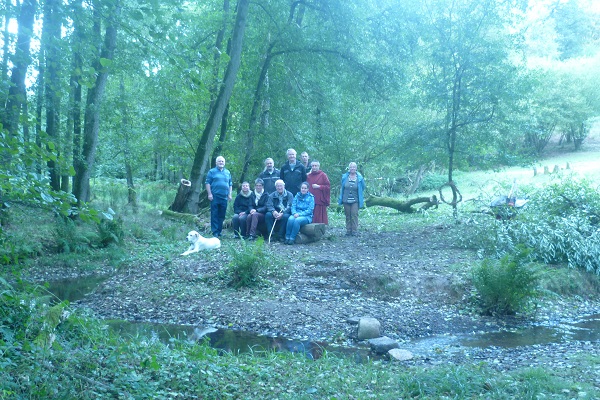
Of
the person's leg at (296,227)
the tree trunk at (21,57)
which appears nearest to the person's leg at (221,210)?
the person's leg at (296,227)

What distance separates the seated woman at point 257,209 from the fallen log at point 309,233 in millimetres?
918

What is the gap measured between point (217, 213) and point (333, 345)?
241 inches

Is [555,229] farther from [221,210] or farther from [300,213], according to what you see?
[221,210]

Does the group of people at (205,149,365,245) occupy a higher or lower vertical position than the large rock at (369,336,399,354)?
higher

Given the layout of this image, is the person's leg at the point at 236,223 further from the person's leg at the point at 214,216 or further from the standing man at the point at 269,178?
the standing man at the point at 269,178

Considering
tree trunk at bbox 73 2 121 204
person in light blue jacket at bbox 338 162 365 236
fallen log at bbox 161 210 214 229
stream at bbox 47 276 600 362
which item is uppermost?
tree trunk at bbox 73 2 121 204

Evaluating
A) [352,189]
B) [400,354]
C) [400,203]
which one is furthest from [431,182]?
[400,354]

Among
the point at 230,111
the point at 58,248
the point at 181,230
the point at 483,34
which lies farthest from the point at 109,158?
the point at 483,34

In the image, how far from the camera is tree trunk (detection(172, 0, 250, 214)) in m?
14.7

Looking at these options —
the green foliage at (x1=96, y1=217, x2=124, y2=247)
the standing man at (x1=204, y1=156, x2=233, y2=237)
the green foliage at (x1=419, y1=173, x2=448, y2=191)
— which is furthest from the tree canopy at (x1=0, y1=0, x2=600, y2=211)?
the green foliage at (x1=419, y1=173, x2=448, y2=191)

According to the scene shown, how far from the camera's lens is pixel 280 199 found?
12109mm

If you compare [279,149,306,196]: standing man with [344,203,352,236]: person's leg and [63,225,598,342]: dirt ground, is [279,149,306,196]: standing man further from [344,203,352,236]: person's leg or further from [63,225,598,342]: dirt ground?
[63,225,598,342]: dirt ground

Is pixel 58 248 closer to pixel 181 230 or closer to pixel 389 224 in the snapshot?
pixel 181 230

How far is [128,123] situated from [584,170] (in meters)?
22.2
